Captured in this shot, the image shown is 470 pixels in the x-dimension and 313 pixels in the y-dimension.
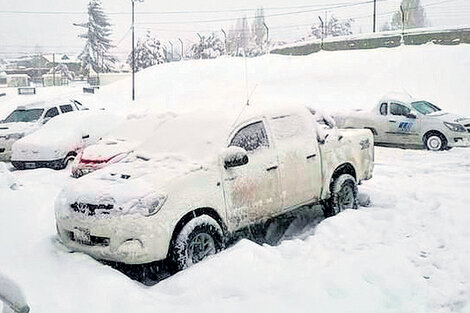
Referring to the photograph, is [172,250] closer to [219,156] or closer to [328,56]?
[219,156]

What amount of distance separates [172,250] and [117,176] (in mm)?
1045

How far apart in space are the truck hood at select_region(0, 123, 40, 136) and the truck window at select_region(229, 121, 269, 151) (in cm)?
936

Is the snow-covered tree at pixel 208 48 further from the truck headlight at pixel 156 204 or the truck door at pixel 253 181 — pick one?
the truck headlight at pixel 156 204

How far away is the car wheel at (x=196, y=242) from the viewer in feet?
15.9

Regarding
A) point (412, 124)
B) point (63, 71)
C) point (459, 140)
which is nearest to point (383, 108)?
point (412, 124)

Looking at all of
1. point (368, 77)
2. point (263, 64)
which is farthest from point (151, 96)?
point (368, 77)

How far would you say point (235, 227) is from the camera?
217 inches

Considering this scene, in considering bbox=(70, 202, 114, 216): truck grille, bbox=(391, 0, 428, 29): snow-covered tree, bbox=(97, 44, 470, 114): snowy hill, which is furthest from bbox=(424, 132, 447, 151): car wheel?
bbox=(391, 0, 428, 29): snow-covered tree

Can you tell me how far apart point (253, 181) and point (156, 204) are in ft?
4.37

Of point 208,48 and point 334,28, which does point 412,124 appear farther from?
point 334,28

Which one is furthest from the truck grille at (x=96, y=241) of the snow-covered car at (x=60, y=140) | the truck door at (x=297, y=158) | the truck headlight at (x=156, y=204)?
the snow-covered car at (x=60, y=140)

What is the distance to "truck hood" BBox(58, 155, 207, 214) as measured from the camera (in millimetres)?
4781

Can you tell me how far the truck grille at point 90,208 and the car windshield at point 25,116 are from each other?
10.4 meters

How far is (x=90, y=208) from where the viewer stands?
194 inches
